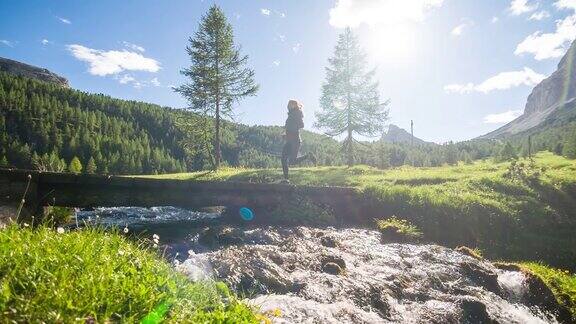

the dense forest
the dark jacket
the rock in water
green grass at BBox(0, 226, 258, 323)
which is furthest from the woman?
the dense forest

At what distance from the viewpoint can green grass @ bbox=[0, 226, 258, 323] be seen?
2.89m

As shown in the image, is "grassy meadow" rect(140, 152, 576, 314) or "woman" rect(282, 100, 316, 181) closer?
"grassy meadow" rect(140, 152, 576, 314)

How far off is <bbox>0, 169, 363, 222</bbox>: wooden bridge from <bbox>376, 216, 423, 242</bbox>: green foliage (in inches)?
62.2

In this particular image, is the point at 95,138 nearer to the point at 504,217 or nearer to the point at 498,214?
the point at 498,214

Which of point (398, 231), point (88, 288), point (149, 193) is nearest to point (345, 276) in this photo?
point (88, 288)

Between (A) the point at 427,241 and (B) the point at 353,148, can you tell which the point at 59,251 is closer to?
(A) the point at 427,241

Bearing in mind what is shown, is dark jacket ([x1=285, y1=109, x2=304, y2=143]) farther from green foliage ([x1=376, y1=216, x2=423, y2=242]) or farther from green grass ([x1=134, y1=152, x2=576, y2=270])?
green foliage ([x1=376, y1=216, x2=423, y2=242])

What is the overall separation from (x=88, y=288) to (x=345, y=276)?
5.34m

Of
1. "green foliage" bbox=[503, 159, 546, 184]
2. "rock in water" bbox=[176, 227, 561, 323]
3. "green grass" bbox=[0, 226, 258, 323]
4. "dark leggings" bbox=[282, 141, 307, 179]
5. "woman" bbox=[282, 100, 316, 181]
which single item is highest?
"woman" bbox=[282, 100, 316, 181]

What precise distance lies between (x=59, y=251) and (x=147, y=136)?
188 metres

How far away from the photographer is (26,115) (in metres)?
154

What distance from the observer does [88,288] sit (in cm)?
318

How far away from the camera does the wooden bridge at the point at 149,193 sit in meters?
8.90

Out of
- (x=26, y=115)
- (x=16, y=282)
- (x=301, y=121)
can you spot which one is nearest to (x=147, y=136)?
(x=26, y=115)
